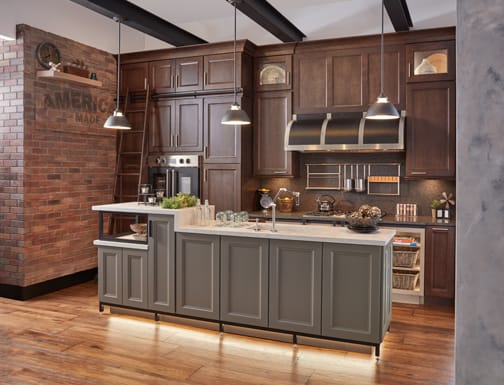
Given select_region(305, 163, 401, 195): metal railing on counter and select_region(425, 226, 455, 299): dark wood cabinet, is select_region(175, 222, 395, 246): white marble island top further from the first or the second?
select_region(305, 163, 401, 195): metal railing on counter

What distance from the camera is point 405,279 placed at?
5176mm

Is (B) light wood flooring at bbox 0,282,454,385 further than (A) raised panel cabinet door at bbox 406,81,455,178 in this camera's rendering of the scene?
No

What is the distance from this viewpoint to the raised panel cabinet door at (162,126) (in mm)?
6320

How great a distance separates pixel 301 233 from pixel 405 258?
1769 millimetres

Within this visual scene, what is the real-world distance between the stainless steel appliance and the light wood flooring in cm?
212

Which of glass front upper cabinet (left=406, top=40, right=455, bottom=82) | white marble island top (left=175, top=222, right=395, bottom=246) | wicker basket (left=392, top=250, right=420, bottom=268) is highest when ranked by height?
glass front upper cabinet (left=406, top=40, right=455, bottom=82)

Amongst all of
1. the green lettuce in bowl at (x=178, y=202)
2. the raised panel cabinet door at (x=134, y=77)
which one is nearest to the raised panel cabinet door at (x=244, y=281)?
the green lettuce in bowl at (x=178, y=202)

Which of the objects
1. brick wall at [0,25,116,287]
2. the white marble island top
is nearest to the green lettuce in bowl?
the white marble island top

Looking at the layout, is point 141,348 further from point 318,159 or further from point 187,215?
point 318,159

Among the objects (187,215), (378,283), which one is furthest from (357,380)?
(187,215)

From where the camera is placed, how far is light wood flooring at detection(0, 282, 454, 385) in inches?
129

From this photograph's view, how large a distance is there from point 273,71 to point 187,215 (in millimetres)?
2601

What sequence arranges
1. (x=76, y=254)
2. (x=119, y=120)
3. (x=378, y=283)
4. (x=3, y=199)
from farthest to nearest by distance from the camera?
(x=76, y=254) < (x=3, y=199) < (x=119, y=120) < (x=378, y=283)

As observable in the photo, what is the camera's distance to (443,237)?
498 centimetres
